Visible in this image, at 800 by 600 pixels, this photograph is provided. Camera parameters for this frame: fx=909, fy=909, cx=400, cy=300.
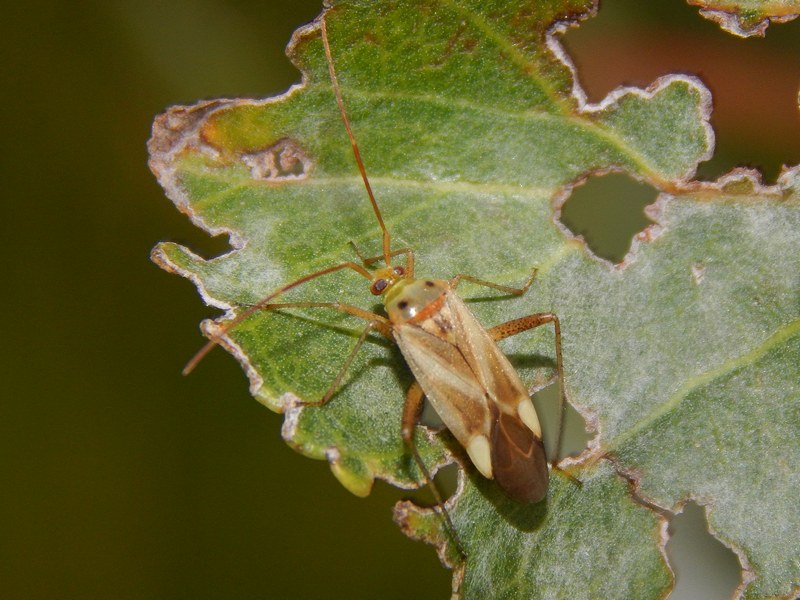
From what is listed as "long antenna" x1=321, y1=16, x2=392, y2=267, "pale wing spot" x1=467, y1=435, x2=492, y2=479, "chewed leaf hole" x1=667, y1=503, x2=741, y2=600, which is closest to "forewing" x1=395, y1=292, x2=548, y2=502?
"pale wing spot" x1=467, y1=435, x2=492, y2=479

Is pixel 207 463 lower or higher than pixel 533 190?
Result: lower

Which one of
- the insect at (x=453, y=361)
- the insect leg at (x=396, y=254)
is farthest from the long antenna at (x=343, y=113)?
the insect leg at (x=396, y=254)

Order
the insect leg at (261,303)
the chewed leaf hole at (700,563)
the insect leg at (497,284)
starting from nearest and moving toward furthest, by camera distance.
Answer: the insect leg at (261,303) < the insect leg at (497,284) < the chewed leaf hole at (700,563)

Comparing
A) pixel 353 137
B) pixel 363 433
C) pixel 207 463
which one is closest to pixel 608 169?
pixel 353 137

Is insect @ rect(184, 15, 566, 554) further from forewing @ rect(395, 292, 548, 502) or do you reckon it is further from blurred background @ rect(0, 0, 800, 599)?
blurred background @ rect(0, 0, 800, 599)

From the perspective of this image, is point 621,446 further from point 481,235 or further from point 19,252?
point 19,252

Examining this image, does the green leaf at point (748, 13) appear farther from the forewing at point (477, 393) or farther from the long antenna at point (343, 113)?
the forewing at point (477, 393)
